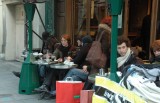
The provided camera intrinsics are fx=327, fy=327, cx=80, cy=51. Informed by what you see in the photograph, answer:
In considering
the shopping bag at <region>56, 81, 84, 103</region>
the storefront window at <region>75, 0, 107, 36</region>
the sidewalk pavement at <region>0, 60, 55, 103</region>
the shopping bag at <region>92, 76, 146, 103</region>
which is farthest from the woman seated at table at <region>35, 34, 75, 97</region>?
the shopping bag at <region>92, 76, 146, 103</region>

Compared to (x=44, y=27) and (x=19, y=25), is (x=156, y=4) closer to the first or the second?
(x=44, y=27)

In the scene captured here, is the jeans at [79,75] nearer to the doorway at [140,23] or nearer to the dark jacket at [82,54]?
the dark jacket at [82,54]

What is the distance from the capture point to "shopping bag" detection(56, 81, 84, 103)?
546 cm

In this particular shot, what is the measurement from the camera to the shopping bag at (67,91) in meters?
5.46

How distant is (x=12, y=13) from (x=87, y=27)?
5.98 m

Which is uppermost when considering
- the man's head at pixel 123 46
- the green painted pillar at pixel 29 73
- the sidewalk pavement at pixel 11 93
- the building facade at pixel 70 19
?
the building facade at pixel 70 19

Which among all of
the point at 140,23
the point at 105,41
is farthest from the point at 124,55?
the point at 140,23

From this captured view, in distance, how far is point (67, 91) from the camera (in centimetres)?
548

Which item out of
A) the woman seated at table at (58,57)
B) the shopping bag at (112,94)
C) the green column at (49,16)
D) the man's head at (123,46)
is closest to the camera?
the shopping bag at (112,94)

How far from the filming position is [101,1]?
28.9 ft

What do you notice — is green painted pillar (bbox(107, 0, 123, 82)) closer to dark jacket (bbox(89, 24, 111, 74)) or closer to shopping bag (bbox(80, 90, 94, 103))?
shopping bag (bbox(80, 90, 94, 103))

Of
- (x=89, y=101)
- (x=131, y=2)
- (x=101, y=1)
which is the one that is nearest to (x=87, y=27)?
(x=101, y=1)

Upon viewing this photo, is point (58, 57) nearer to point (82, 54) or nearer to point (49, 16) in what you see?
point (82, 54)

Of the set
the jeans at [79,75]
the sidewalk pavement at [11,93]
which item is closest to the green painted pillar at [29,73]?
the sidewalk pavement at [11,93]
